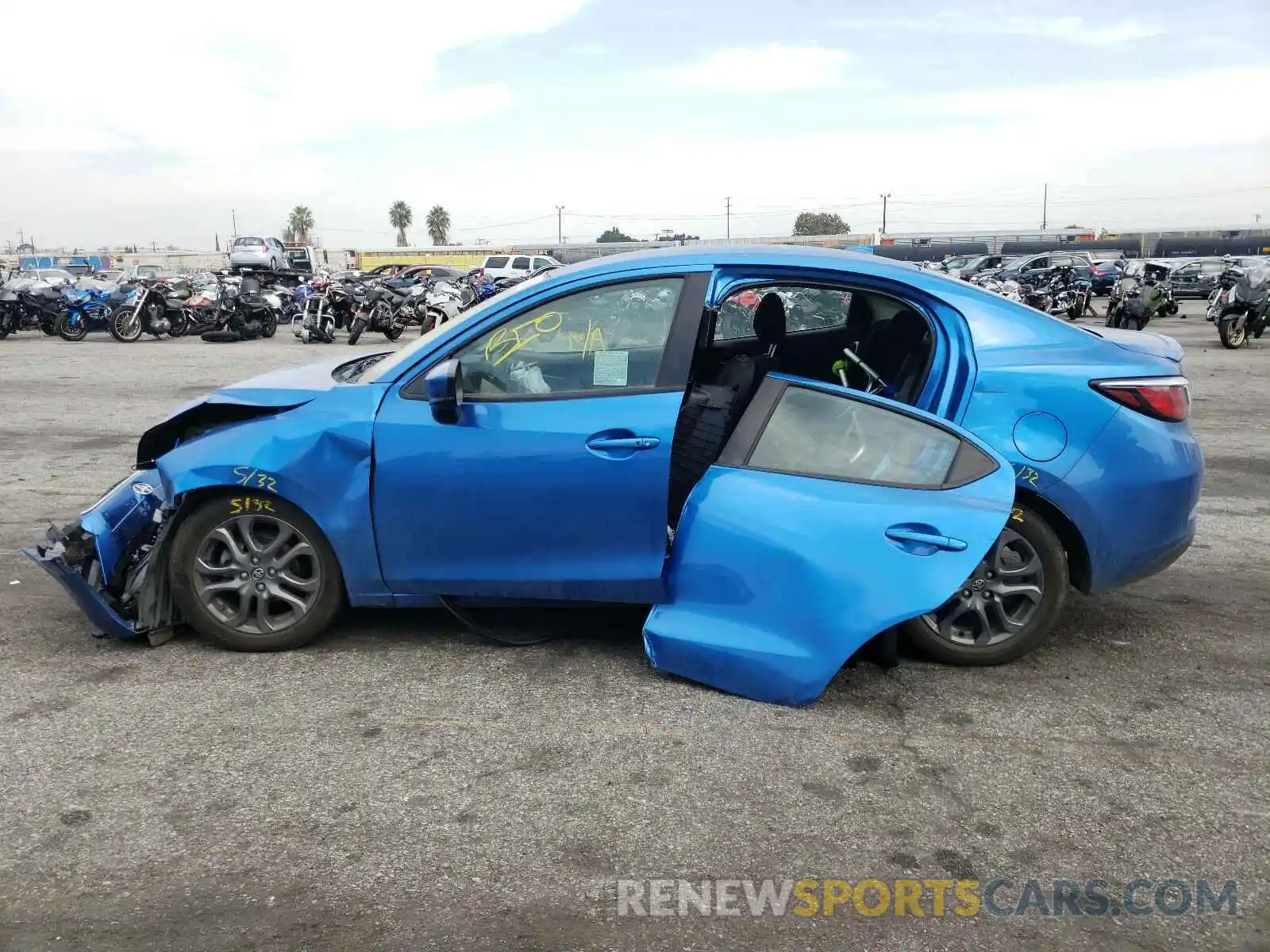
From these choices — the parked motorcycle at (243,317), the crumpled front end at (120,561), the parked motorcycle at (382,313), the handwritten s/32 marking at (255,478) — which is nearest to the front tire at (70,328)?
the parked motorcycle at (243,317)

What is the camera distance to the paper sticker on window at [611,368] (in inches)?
165

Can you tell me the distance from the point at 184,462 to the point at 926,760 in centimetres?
308

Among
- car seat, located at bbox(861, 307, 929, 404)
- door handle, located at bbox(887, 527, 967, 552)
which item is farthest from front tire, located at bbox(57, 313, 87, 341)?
door handle, located at bbox(887, 527, 967, 552)

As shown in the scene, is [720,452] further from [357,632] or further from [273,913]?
[273,913]

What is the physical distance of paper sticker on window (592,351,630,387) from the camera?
4.19 m

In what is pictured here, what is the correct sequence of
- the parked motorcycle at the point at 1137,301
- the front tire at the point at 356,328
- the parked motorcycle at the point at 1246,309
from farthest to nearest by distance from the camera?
the parked motorcycle at the point at 1137,301, the front tire at the point at 356,328, the parked motorcycle at the point at 1246,309

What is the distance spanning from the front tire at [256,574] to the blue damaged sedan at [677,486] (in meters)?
0.01

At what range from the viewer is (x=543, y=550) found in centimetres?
414

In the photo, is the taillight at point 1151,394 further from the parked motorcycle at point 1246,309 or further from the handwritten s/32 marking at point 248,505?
the parked motorcycle at point 1246,309

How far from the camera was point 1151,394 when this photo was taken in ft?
14.0

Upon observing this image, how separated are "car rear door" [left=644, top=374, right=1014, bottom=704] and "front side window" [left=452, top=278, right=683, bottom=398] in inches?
20.6

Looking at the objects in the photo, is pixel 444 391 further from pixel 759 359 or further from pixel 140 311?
pixel 140 311

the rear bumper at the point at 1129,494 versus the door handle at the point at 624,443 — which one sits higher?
the door handle at the point at 624,443

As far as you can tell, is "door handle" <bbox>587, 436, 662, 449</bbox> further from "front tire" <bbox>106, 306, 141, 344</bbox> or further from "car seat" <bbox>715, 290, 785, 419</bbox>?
"front tire" <bbox>106, 306, 141, 344</bbox>
